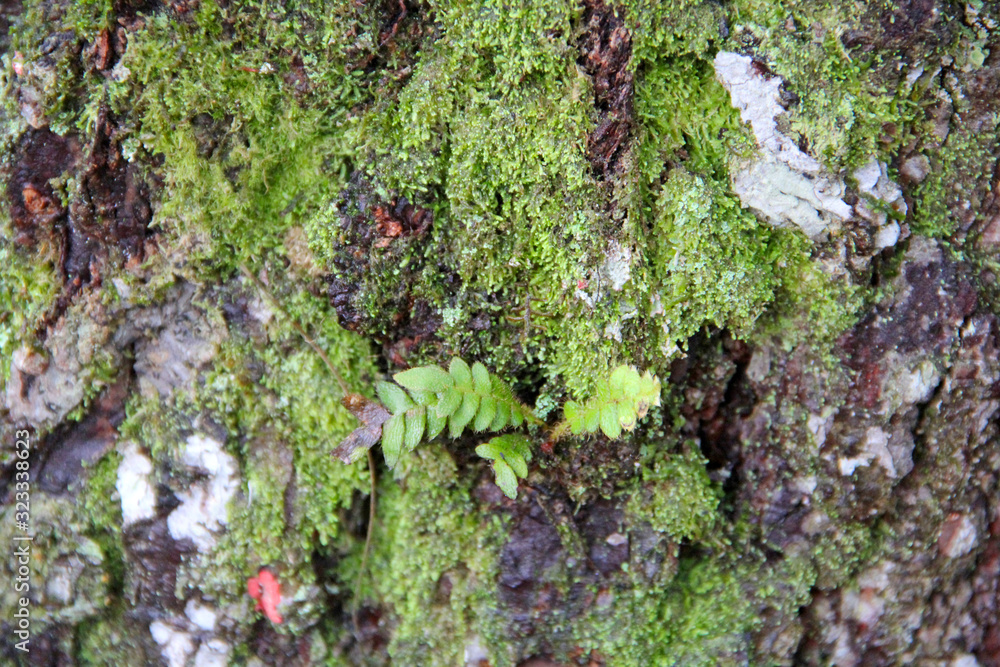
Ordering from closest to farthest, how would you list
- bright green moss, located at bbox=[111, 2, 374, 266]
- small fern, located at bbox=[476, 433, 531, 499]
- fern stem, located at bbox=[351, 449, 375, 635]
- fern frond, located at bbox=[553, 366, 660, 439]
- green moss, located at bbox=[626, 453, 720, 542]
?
fern frond, located at bbox=[553, 366, 660, 439] < small fern, located at bbox=[476, 433, 531, 499] < bright green moss, located at bbox=[111, 2, 374, 266] < green moss, located at bbox=[626, 453, 720, 542] < fern stem, located at bbox=[351, 449, 375, 635]

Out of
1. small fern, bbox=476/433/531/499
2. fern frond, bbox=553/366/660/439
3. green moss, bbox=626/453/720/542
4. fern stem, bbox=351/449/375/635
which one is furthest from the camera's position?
fern stem, bbox=351/449/375/635

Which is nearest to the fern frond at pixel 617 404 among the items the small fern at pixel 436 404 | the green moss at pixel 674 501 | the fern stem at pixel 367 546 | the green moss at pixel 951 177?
the small fern at pixel 436 404

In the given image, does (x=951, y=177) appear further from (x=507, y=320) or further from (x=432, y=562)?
(x=432, y=562)

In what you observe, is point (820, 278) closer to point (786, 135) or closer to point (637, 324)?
point (786, 135)

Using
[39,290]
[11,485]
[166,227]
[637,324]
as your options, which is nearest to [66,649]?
[11,485]

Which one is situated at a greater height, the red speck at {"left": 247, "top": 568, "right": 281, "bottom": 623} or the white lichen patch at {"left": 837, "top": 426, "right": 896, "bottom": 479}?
the white lichen patch at {"left": 837, "top": 426, "right": 896, "bottom": 479}

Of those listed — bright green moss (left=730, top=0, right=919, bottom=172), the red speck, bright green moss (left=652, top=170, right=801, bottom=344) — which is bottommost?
the red speck

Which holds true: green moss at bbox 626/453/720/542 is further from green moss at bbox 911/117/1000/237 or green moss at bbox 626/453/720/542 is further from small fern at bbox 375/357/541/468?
green moss at bbox 911/117/1000/237

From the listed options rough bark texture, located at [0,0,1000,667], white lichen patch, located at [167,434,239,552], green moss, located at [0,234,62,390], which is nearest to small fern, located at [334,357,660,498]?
rough bark texture, located at [0,0,1000,667]

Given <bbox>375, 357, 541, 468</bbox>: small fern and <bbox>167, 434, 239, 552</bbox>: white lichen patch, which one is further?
<bbox>167, 434, 239, 552</bbox>: white lichen patch
